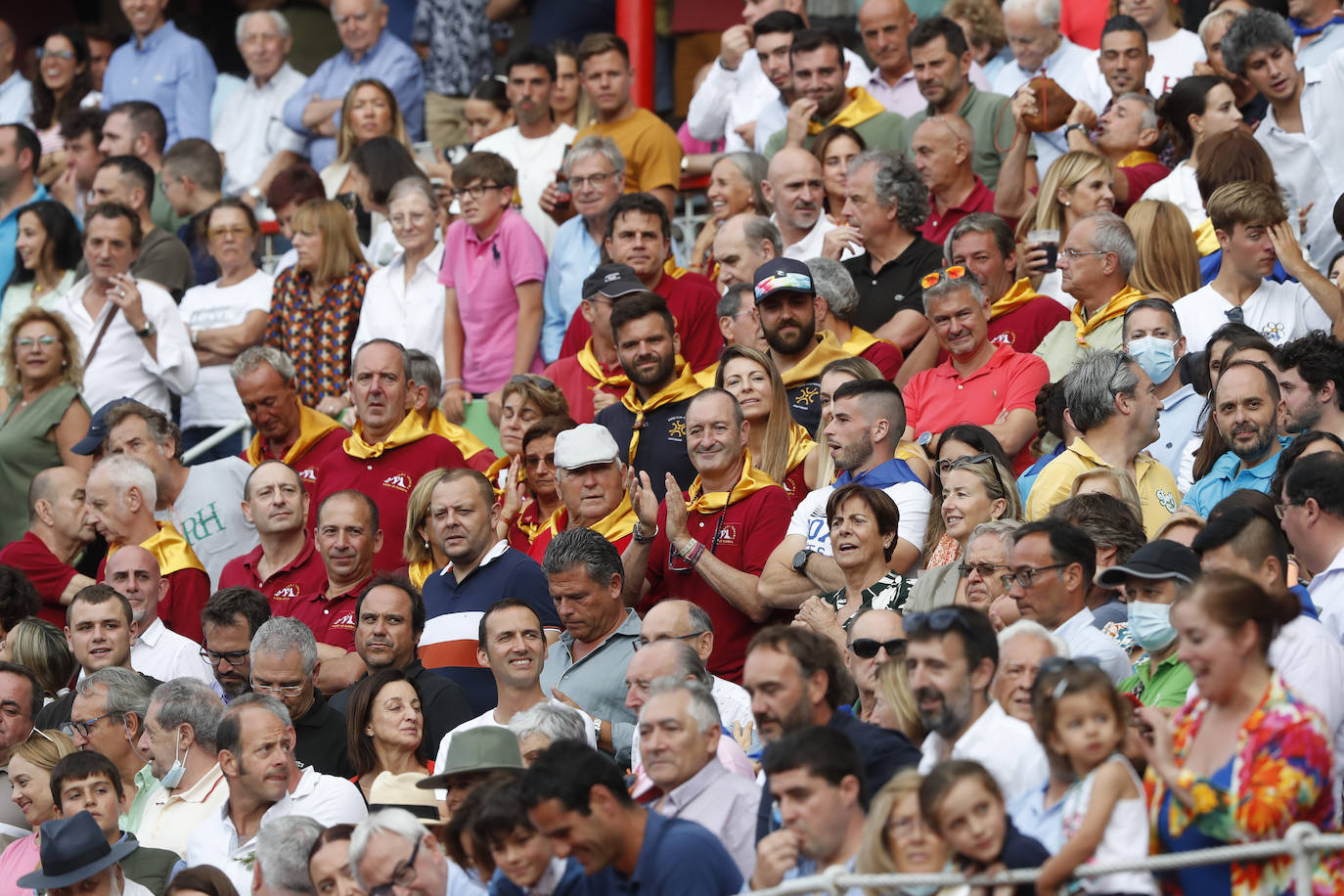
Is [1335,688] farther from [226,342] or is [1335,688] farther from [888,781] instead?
[226,342]

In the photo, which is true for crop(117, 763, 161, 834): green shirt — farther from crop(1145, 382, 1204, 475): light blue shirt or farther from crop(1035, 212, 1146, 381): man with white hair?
crop(1145, 382, 1204, 475): light blue shirt

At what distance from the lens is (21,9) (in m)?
19.3

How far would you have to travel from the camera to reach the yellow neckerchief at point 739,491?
885 centimetres

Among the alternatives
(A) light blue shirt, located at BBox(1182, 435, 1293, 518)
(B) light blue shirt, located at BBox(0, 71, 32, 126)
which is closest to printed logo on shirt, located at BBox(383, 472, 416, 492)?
(A) light blue shirt, located at BBox(1182, 435, 1293, 518)

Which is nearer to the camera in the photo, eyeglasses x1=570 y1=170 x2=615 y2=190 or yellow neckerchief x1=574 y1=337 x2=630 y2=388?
yellow neckerchief x1=574 y1=337 x2=630 y2=388

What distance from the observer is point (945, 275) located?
9445 mm

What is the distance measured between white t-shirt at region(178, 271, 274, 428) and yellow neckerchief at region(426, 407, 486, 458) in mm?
2011

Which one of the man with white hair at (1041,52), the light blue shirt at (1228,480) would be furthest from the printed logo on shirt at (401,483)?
the man with white hair at (1041,52)

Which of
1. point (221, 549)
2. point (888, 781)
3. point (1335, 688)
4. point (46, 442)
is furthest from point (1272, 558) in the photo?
point (46, 442)

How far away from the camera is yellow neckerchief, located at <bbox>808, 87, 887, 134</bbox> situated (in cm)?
1192

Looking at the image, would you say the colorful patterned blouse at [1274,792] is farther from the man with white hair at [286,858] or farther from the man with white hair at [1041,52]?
the man with white hair at [1041,52]

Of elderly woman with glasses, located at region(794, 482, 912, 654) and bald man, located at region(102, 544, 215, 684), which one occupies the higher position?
elderly woman with glasses, located at region(794, 482, 912, 654)

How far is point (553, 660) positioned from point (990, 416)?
2.23 metres

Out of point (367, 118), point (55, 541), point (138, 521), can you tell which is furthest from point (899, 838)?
point (367, 118)
